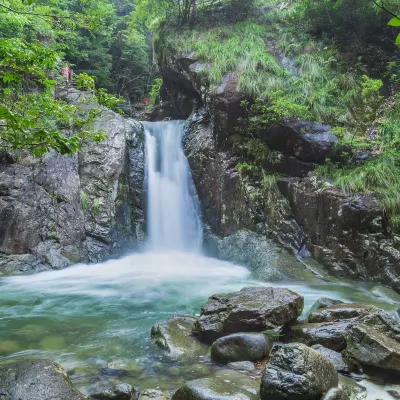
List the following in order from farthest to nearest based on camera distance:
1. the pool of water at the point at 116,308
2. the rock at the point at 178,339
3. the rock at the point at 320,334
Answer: the rock at the point at 178,339 < the rock at the point at 320,334 < the pool of water at the point at 116,308

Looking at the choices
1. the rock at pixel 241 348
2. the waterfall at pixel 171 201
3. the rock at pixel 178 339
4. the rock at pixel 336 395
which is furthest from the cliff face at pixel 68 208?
the rock at pixel 336 395

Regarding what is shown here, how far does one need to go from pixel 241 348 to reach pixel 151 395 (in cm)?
117

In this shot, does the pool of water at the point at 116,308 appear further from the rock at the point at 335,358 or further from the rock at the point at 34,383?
the rock at the point at 335,358

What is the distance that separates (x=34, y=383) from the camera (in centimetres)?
281

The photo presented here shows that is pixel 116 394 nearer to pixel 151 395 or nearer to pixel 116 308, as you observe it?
pixel 151 395

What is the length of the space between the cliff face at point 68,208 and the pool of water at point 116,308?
0.62 m

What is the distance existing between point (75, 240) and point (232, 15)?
1087cm

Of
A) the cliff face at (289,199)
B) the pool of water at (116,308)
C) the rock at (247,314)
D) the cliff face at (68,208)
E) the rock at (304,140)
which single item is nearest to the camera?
the pool of water at (116,308)

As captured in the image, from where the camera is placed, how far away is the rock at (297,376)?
290cm

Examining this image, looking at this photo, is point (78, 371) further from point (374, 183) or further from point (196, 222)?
point (196, 222)

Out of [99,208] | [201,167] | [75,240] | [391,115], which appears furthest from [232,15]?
[75,240]

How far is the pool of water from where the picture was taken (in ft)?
12.2

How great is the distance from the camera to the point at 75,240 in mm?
9000

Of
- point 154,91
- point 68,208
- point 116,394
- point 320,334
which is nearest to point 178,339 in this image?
point 116,394
